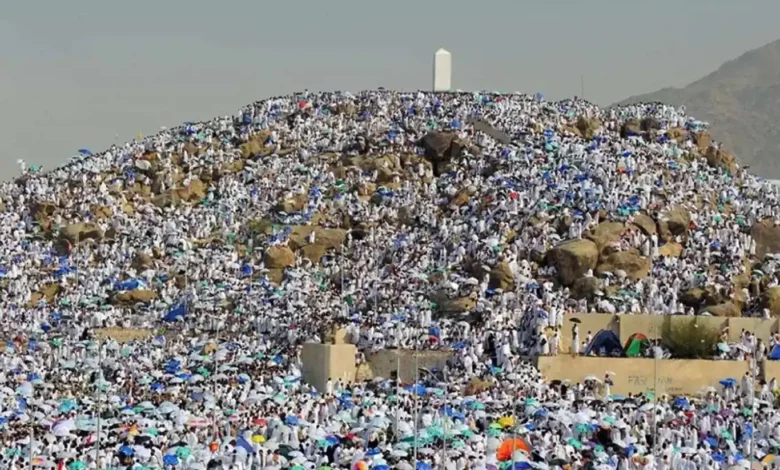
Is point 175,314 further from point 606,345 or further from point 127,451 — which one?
point 127,451

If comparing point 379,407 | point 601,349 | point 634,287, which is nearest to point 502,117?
point 634,287

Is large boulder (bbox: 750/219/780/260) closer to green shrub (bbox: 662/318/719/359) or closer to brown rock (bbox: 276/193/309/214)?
green shrub (bbox: 662/318/719/359)

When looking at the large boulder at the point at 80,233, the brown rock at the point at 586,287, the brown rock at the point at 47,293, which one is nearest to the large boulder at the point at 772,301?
the brown rock at the point at 586,287

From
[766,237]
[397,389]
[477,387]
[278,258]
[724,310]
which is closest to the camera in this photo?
[397,389]

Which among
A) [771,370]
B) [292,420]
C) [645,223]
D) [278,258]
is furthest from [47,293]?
A: [771,370]

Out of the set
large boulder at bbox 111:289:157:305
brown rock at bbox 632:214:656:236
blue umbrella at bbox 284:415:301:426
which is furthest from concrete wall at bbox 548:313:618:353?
large boulder at bbox 111:289:157:305
